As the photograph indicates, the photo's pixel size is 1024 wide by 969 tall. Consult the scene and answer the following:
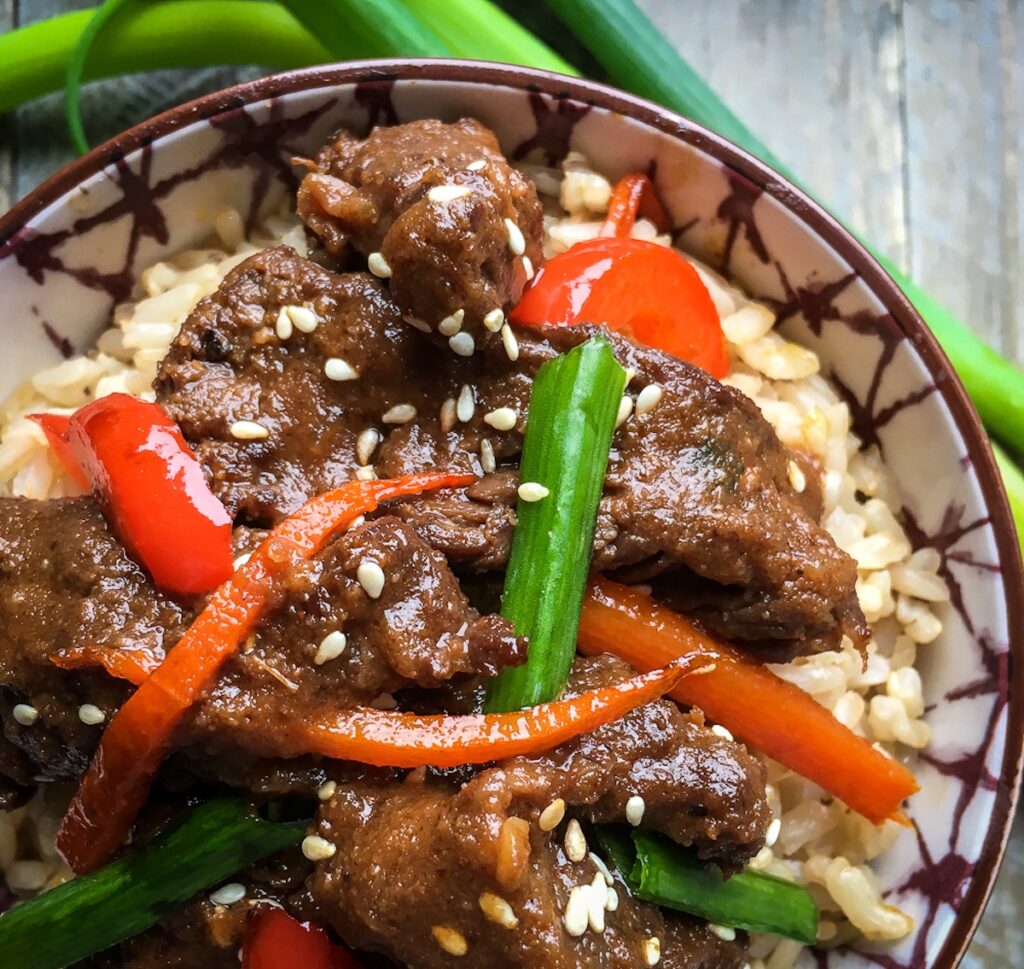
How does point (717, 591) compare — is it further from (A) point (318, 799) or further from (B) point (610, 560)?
(A) point (318, 799)

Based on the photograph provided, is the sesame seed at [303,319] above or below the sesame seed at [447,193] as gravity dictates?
below

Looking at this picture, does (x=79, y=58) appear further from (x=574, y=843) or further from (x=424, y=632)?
(x=574, y=843)

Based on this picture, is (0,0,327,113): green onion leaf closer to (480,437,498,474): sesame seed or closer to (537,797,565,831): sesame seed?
(480,437,498,474): sesame seed

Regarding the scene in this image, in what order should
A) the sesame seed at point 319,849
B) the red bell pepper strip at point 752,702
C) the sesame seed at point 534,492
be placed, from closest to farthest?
the sesame seed at point 319,849 < the sesame seed at point 534,492 < the red bell pepper strip at point 752,702

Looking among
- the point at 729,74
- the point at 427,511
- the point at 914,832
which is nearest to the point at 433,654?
the point at 427,511

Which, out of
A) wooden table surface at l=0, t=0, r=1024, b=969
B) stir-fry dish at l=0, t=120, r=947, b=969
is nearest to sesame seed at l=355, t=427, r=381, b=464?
stir-fry dish at l=0, t=120, r=947, b=969

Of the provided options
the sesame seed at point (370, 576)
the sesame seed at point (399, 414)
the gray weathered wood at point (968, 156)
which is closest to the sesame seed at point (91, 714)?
the sesame seed at point (370, 576)

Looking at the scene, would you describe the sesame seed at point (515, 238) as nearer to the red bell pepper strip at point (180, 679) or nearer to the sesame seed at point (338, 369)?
the sesame seed at point (338, 369)
